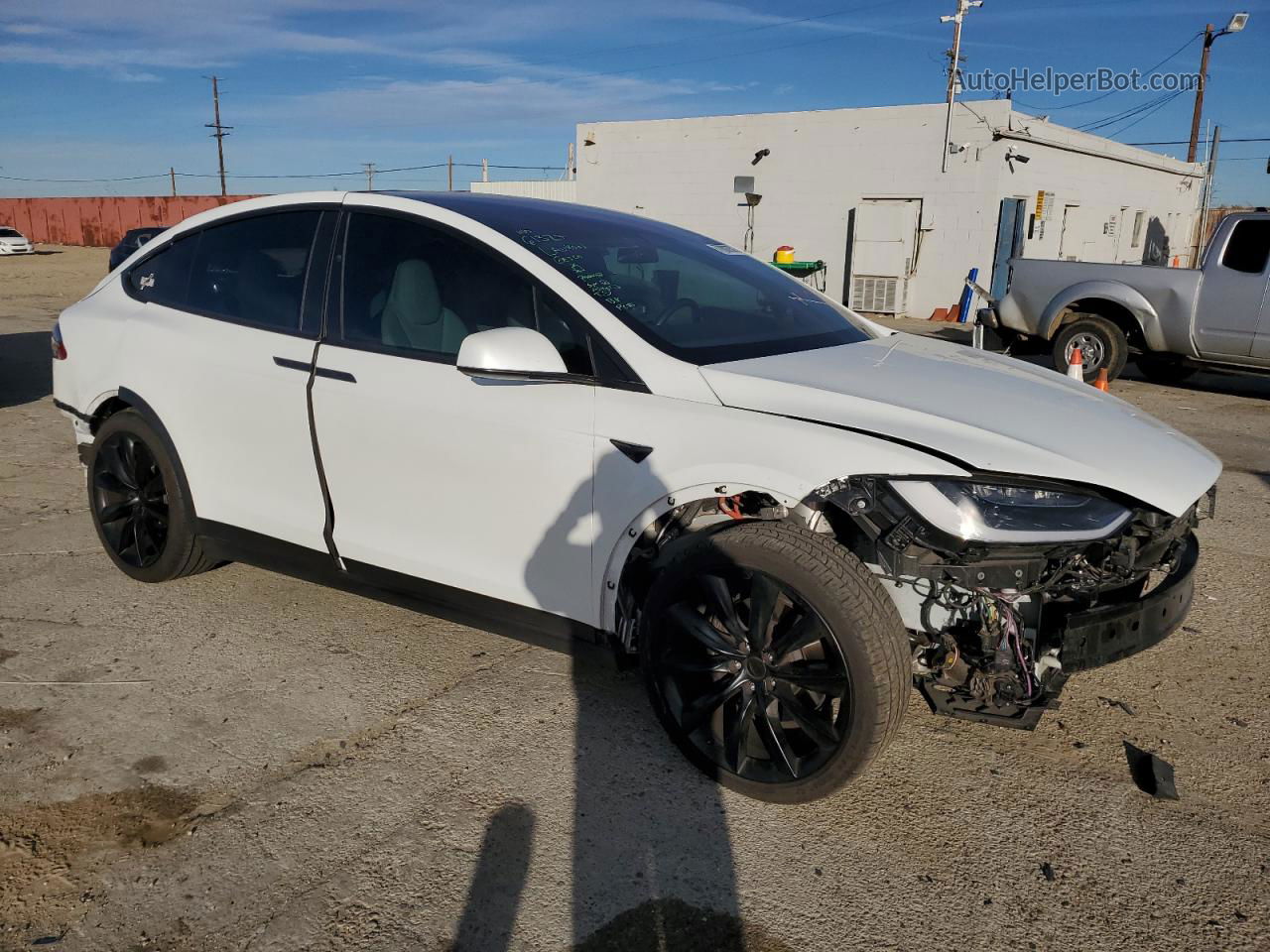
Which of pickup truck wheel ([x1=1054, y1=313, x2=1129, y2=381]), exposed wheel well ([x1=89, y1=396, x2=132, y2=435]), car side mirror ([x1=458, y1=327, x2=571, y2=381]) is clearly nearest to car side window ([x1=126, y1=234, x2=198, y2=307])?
exposed wheel well ([x1=89, y1=396, x2=132, y2=435])

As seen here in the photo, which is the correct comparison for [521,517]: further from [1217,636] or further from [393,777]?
[1217,636]

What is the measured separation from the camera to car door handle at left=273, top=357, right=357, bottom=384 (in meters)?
3.49

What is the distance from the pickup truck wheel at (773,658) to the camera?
2619 millimetres

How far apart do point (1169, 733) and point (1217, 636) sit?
106cm

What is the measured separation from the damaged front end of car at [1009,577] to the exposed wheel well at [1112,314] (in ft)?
28.0

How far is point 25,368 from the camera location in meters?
10.9

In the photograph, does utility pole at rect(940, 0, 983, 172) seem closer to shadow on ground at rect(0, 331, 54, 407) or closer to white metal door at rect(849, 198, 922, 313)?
white metal door at rect(849, 198, 922, 313)

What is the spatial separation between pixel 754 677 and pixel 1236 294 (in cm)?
905

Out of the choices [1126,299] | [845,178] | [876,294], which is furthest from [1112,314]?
[845,178]

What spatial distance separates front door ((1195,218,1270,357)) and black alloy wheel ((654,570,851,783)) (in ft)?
29.1

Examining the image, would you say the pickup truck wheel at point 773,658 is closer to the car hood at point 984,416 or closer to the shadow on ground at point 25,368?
the car hood at point 984,416

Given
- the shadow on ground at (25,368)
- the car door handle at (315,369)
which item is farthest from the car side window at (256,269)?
the shadow on ground at (25,368)

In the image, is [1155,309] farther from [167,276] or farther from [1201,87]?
[1201,87]

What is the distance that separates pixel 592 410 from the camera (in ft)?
9.89
